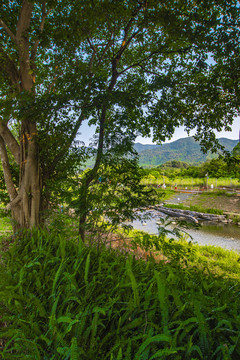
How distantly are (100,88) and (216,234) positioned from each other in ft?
34.0

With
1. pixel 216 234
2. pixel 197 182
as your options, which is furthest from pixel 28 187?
pixel 197 182

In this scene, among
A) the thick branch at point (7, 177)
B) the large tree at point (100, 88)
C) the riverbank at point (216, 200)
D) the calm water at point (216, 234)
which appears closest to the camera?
the large tree at point (100, 88)

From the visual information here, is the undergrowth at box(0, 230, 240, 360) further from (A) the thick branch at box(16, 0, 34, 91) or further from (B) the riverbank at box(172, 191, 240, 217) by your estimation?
(B) the riverbank at box(172, 191, 240, 217)

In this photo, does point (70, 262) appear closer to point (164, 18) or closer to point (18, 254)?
point (18, 254)

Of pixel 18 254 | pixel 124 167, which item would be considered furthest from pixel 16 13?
pixel 18 254

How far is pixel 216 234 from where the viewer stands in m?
10.4

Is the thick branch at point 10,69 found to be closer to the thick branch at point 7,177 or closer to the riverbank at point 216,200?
the thick branch at point 7,177

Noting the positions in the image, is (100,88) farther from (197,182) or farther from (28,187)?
(197,182)

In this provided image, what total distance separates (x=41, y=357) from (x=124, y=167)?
5.80 ft

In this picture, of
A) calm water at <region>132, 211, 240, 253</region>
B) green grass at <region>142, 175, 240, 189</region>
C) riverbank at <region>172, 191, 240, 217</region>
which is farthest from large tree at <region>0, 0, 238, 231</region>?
green grass at <region>142, 175, 240, 189</region>

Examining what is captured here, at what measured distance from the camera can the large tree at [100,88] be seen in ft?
7.28

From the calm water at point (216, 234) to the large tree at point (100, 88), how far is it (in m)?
6.01

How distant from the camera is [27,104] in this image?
8.16ft

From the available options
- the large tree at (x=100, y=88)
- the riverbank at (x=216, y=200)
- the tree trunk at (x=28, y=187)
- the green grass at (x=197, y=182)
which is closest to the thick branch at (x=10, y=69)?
the large tree at (x=100, y=88)
